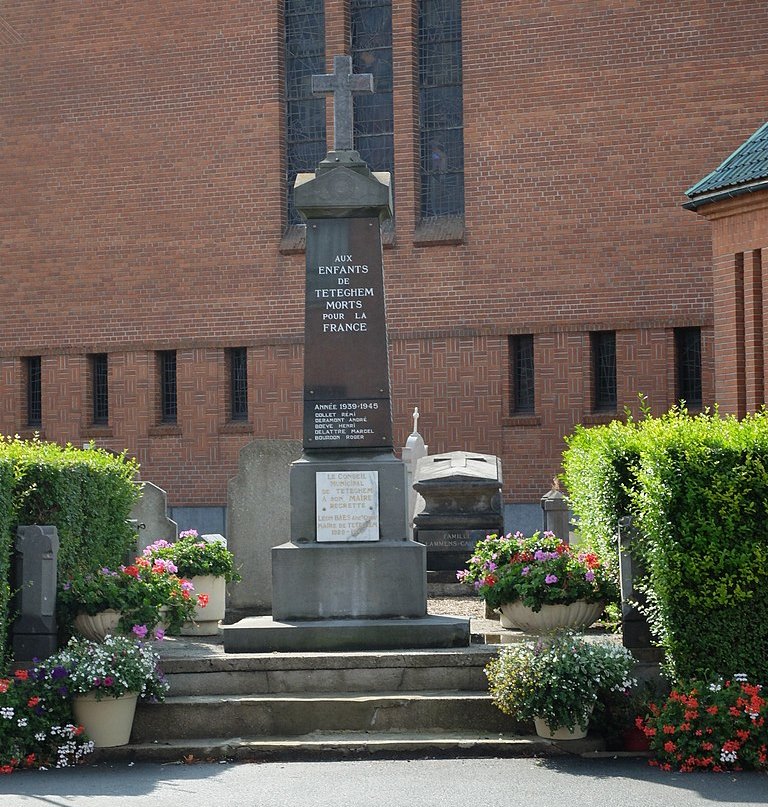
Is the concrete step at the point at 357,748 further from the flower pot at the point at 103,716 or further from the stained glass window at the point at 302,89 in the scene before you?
the stained glass window at the point at 302,89

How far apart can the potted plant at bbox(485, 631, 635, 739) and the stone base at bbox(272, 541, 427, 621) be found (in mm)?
1541

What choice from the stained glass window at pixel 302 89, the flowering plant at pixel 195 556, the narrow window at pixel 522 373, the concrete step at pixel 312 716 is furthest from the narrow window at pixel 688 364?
the concrete step at pixel 312 716

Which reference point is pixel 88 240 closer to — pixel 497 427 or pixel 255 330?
pixel 255 330

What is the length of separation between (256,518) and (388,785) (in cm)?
623

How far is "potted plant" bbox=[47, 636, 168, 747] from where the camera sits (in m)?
8.98

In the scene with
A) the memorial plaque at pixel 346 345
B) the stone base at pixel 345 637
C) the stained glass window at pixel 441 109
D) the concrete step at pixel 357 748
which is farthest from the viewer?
the stained glass window at pixel 441 109

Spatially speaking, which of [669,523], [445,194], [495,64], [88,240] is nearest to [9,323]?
[88,240]

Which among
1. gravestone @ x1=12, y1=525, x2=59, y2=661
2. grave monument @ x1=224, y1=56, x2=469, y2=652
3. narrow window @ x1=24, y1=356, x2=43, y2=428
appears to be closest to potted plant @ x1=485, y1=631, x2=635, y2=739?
grave monument @ x1=224, y1=56, x2=469, y2=652

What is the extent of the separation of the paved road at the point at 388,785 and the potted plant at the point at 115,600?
1.49 metres

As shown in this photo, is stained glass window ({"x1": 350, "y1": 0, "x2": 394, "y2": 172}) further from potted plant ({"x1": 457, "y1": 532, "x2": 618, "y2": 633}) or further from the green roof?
potted plant ({"x1": 457, "y1": 532, "x2": 618, "y2": 633})

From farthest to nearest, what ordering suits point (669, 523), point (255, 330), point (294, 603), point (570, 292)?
point (255, 330) → point (570, 292) → point (294, 603) → point (669, 523)

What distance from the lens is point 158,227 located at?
27.4 metres

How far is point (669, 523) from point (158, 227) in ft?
65.5

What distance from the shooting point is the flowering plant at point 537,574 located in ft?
34.6
